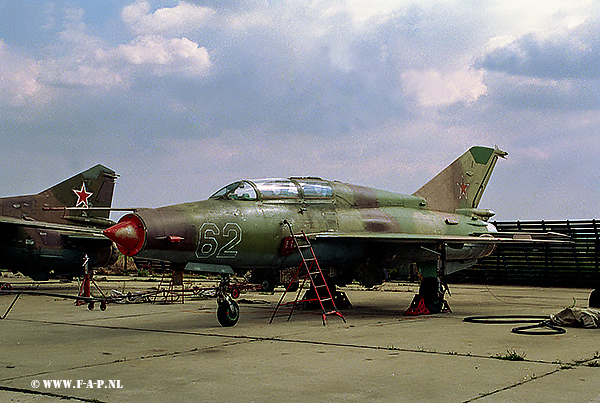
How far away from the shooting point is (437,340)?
26.1 ft

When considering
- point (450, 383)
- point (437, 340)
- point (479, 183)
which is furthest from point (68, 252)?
point (450, 383)

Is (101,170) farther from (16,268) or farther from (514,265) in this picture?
(514,265)

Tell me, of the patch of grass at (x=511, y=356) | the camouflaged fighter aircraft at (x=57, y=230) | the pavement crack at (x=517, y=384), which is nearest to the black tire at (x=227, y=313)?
the patch of grass at (x=511, y=356)

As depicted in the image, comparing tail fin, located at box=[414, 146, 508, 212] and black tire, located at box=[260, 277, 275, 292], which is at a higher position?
tail fin, located at box=[414, 146, 508, 212]

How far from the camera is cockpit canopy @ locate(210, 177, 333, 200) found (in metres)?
10.9

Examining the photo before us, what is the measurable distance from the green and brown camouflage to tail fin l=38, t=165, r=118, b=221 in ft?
38.6

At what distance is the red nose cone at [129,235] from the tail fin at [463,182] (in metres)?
8.26

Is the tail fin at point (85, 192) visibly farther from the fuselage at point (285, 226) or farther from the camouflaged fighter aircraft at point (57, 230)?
the fuselage at point (285, 226)

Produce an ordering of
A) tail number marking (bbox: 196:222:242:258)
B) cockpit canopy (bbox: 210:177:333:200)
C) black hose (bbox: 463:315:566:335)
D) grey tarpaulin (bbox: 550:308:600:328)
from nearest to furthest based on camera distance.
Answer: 1. black hose (bbox: 463:315:566:335)
2. grey tarpaulin (bbox: 550:308:600:328)
3. tail number marking (bbox: 196:222:242:258)
4. cockpit canopy (bbox: 210:177:333:200)

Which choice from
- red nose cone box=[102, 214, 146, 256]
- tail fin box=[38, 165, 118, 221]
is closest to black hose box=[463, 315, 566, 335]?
red nose cone box=[102, 214, 146, 256]

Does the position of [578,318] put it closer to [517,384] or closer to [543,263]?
[517,384]

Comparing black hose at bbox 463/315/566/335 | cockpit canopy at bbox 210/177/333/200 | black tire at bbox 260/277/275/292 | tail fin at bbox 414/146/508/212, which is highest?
tail fin at bbox 414/146/508/212

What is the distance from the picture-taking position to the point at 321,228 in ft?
38.4

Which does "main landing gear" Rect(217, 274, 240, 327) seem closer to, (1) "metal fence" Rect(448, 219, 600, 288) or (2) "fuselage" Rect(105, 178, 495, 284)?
(2) "fuselage" Rect(105, 178, 495, 284)
